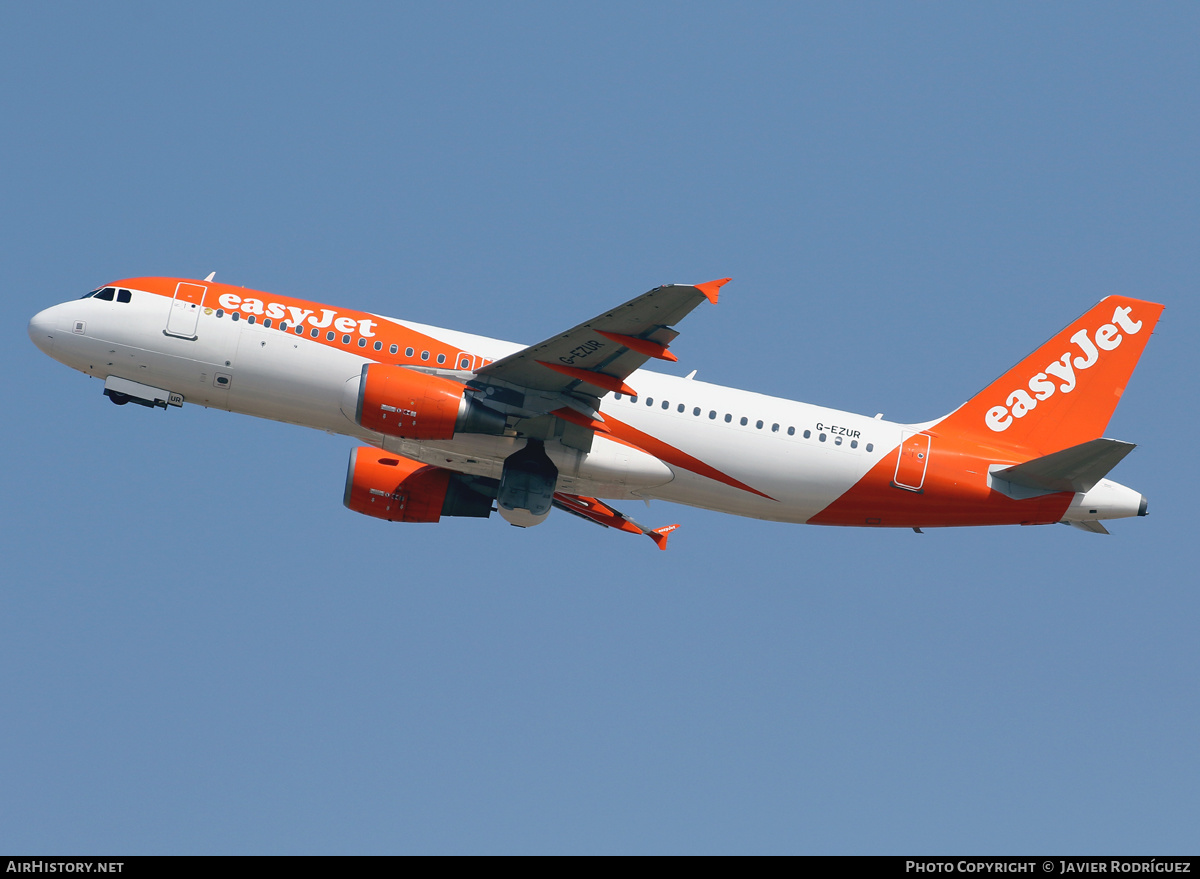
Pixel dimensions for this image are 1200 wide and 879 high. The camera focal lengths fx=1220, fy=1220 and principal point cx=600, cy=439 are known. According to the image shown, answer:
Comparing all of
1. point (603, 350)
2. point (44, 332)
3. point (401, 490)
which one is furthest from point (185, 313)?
point (603, 350)

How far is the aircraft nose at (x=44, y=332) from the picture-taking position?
112ft

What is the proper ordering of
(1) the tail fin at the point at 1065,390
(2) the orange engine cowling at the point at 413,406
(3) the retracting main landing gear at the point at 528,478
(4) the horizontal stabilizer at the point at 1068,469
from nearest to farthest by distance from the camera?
(2) the orange engine cowling at the point at 413,406 → (4) the horizontal stabilizer at the point at 1068,469 → (3) the retracting main landing gear at the point at 528,478 → (1) the tail fin at the point at 1065,390

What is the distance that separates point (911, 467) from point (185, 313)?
20.8 metres

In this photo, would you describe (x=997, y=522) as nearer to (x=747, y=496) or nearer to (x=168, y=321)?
(x=747, y=496)

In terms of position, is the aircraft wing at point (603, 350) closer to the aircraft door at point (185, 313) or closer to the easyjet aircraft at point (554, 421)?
the easyjet aircraft at point (554, 421)

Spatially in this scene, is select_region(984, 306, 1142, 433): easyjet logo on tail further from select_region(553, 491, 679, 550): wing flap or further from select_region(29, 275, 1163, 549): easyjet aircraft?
select_region(553, 491, 679, 550): wing flap

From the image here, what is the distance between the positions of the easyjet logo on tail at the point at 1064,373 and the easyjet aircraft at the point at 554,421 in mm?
768

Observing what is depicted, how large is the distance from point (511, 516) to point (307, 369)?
22.6 feet

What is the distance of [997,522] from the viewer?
35.1 meters

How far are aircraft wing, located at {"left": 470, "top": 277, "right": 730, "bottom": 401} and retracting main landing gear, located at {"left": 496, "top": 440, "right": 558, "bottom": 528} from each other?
70.7 inches

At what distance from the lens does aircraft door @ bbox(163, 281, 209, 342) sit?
3362cm

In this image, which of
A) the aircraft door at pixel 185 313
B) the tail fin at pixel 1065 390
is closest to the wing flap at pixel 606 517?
the tail fin at pixel 1065 390
